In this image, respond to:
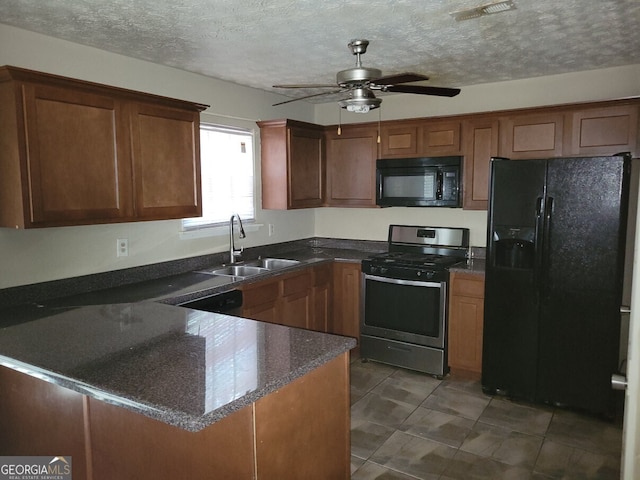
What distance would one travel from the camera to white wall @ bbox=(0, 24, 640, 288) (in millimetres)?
2721

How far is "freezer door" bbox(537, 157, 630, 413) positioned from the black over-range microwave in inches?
34.3

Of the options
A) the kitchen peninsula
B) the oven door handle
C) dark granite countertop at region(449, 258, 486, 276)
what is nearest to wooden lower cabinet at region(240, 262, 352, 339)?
the oven door handle

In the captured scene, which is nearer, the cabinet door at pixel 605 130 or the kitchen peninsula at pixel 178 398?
the kitchen peninsula at pixel 178 398

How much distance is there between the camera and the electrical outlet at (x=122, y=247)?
3201 millimetres

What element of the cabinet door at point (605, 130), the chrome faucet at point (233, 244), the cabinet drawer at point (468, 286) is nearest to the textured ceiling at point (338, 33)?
the cabinet door at point (605, 130)

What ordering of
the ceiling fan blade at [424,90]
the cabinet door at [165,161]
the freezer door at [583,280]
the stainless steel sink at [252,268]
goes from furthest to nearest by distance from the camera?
the stainless steel sink at [252,268], the freezer door at [583,280], the cabinet door at [165,161], the ceiling fan blade at [424,90]

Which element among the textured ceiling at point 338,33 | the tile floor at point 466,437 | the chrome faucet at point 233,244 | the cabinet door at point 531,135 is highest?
the textured ceiling at point 338,33

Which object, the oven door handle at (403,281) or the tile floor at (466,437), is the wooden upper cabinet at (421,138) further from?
the tile floor at (466,437)

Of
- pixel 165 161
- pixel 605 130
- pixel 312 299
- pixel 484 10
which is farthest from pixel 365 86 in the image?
pixel 312 299

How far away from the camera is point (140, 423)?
1532mm

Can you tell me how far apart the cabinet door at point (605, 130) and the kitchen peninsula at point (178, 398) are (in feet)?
8.71

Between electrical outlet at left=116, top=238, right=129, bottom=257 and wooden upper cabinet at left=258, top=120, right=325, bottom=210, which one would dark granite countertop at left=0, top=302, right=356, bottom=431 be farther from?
wooden upper cabinet at left=258, top=120, right=325, bottom=210

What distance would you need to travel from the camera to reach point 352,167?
453 centimetres

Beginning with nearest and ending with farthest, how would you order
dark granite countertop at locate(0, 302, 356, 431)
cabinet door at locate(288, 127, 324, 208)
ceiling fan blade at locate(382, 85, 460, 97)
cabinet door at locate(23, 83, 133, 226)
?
dark granite countertop at locate(0, 302, 356, 431) → cabinet door at locate(23, 83, 133, 226) → ceiling fan blade at locate(382, 85, 460, 97) → cabinet door at locate(288, 127, 324, 208)
